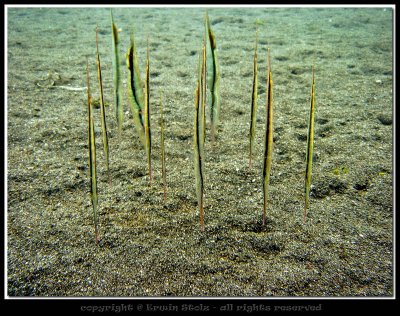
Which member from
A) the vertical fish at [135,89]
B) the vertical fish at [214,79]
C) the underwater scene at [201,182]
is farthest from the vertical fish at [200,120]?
the vertical fish at [135,89]

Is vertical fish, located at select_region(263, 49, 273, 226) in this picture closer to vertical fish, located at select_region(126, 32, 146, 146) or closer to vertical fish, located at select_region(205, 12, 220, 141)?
vertical fish, located at select_region(205, 12, 220, 141)

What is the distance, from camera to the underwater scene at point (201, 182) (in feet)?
6.08

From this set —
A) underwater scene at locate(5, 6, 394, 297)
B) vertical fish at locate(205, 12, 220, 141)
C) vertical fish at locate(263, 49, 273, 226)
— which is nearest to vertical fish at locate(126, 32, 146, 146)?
underwater scene at locate(5, 6, 394, 297)

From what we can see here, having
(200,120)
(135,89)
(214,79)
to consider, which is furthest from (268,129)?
(135,89)

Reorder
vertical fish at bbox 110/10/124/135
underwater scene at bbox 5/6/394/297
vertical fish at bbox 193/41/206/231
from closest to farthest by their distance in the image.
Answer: vertical fish at bbox 193/41/206/231 → vertical fish at bbox 110/10/124/135 → underwater scene at bbox 5/6/394/297

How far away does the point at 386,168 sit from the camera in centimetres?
278

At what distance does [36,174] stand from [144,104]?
1.59 m

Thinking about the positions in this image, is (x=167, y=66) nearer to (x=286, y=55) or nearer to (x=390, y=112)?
(x=286, y=55)

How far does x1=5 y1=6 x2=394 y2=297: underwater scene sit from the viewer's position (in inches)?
73.0

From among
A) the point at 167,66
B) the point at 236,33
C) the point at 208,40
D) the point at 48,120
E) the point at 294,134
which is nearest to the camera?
the point at 208,40

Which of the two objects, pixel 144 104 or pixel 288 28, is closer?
pixel 144 104

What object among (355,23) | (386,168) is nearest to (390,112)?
(386,168)

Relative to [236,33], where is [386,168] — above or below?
below

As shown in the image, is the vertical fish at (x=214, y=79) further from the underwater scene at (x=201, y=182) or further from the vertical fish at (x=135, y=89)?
the vertical fish at (x=135, y=89)
